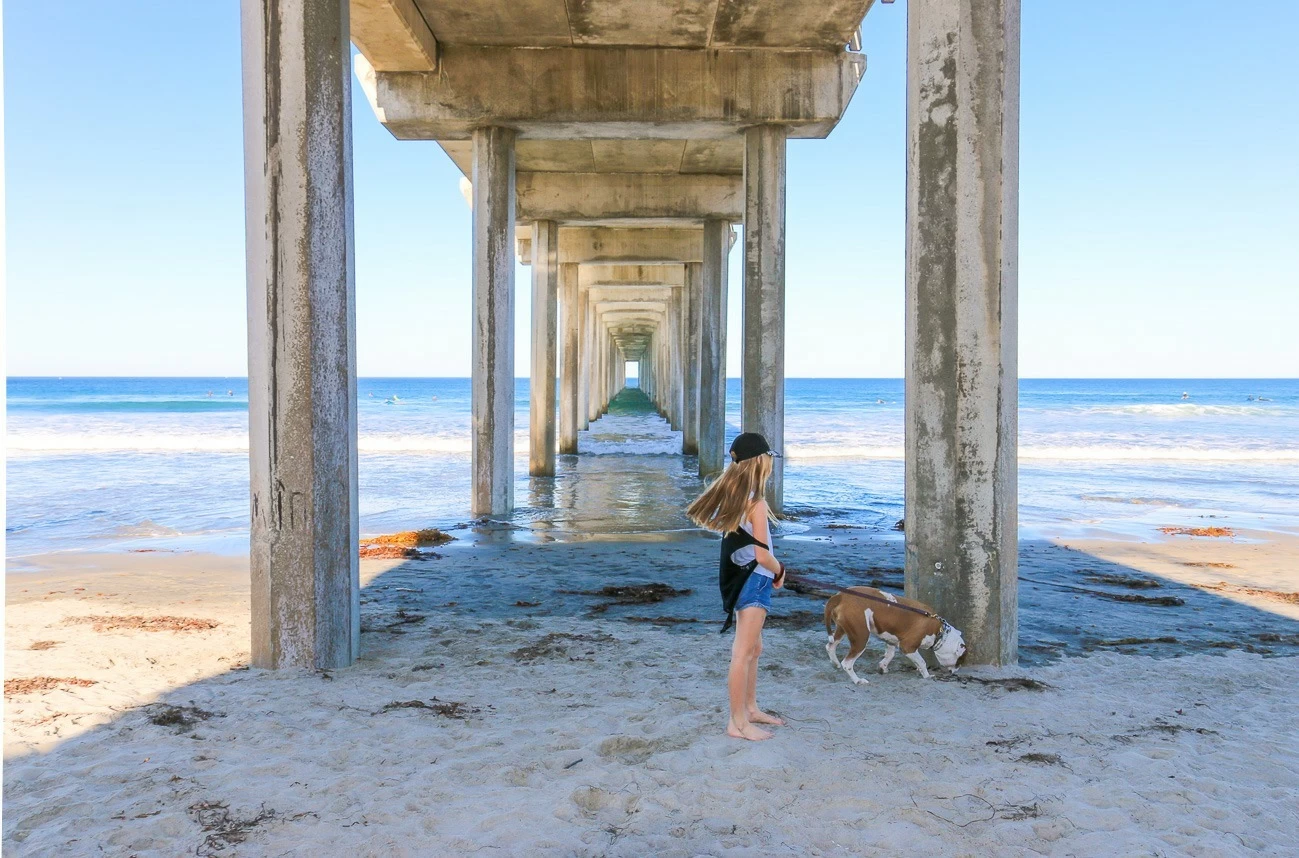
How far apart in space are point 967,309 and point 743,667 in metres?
2.39

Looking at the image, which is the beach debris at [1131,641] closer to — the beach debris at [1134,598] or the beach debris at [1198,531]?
the beach debris at [1134,598]

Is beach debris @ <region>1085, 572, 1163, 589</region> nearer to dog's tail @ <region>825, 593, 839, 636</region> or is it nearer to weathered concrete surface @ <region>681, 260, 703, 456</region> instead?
dog's tail @ <region>825, 593, 839, 636</region>

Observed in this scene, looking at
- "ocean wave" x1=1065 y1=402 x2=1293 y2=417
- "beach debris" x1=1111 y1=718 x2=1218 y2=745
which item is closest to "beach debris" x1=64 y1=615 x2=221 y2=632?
"beach debris" x1=1111 y1=718 x2=1218 y2=745

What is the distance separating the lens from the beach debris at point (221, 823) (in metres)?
3.13

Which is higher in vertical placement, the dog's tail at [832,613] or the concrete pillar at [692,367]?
the concrete pillar at [692,367]

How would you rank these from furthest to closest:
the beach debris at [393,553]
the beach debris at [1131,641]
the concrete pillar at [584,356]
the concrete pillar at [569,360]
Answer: the concrete pillar at [584,356] < the concrete pillar at [569,360] < the beach debris at [393,553] < the beach debris at [1131,641]

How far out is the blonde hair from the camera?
404 cm

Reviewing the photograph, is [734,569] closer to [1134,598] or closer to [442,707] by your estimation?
[442,707]

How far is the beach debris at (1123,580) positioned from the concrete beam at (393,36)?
349 inches

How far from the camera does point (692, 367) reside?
21.7 meters

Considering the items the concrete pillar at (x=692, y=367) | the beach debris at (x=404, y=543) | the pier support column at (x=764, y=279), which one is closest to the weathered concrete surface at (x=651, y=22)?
the pier support column at (x=764, y=279)

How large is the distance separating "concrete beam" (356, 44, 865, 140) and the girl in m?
8.14

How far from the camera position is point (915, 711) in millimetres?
4484

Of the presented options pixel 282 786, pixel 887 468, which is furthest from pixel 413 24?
pixel 887 468
